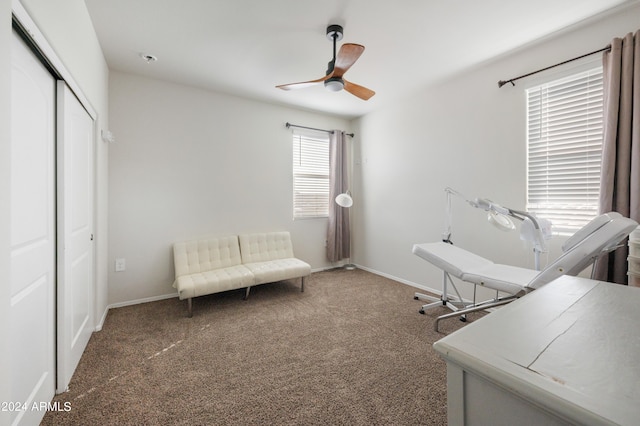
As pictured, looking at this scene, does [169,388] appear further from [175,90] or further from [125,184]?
[175,90]

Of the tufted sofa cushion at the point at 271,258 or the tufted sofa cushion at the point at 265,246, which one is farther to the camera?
the tufted sofa cushion at the point at 265,246

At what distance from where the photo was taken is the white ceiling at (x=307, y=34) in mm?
1942

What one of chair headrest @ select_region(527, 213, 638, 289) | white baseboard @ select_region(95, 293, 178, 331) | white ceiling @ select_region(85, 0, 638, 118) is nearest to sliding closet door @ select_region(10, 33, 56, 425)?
white ceiling @ select_region(85, 0, 638, 118)

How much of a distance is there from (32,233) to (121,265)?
1.86 m

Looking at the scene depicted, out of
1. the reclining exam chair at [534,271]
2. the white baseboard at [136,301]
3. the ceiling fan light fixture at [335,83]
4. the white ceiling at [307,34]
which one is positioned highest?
the white ceiling at [307,34]

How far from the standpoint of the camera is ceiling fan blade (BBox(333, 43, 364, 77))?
1.78 metres

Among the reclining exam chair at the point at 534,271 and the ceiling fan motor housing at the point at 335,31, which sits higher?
the ceiling fan motor housing at the point at 335,31

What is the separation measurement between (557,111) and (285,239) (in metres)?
3.31

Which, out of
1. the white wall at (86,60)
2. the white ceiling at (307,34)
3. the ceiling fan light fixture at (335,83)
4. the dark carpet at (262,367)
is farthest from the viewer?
the ceiling fan light fixture at (335,83)

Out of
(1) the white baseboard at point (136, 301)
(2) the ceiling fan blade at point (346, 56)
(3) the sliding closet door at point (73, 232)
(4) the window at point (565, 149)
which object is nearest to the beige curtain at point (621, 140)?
(4) the window at point (565, 149)

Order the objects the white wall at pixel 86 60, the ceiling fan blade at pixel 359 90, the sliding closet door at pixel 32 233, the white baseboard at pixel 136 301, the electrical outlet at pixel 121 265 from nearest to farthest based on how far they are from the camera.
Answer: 1. the sliding closet door at pixel 32 233
2. the white wall at pixel 86 60
3. the ceiling fan blade at pixel 359 90
4. the white baseboard at pixel 136 301
5. the electrical outlet at pixel 121 265

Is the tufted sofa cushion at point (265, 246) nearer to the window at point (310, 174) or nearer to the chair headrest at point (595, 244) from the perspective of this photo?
the window at point (310, 174)

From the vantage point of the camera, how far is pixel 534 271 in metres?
2.14

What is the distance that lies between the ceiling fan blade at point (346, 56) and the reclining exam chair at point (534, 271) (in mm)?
1718
